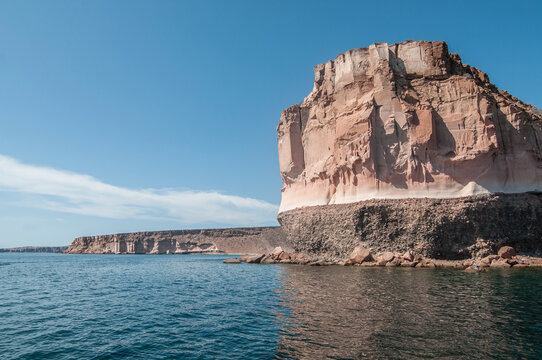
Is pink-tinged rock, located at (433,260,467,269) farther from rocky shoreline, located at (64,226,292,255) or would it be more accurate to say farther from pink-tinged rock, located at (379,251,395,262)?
rocky shoreline, located at (64,226,292,255)

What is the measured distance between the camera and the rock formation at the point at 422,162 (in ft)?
88.0

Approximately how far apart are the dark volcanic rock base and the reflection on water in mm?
9280

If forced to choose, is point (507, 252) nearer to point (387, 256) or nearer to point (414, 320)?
point (387, 256)

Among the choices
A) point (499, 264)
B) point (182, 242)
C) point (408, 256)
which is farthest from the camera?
point (182, 242)

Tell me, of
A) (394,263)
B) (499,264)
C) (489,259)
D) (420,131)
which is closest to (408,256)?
(394,263)

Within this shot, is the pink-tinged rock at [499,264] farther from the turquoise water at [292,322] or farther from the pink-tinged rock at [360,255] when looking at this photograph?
the pink-tinged rock at [360,255]

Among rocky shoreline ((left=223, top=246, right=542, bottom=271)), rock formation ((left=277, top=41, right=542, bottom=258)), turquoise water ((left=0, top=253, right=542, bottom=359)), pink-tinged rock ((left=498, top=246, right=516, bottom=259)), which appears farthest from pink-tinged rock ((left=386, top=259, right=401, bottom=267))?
turquoise water ((left=0, top=253, right=542, bottom=359))

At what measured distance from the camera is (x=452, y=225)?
2650 cm

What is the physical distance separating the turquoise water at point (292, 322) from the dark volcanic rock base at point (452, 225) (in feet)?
28.0

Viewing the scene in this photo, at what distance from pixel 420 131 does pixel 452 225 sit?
29.1 feet

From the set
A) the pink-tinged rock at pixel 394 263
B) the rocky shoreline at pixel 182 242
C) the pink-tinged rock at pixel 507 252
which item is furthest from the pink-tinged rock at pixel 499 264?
the rocky shoreline at pixel 182 242

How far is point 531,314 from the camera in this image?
35.2 feet

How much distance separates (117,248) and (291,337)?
402ft

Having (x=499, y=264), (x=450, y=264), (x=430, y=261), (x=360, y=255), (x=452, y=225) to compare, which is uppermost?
(x=452, y=225)
